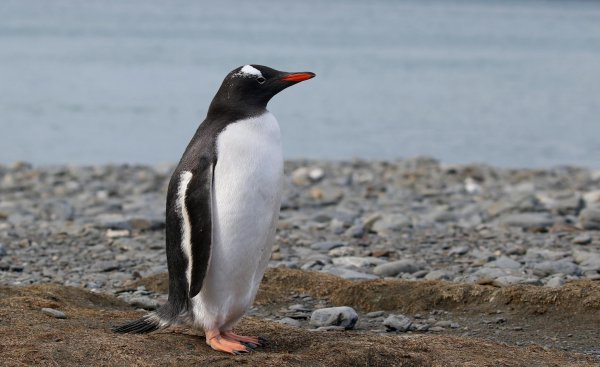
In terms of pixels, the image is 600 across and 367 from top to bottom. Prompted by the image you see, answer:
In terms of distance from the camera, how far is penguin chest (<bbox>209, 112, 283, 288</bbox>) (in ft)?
14.6

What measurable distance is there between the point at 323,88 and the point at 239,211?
2838 cm

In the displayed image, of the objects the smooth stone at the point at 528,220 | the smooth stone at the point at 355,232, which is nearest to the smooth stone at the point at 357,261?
the smooth stone at the point at 355,232

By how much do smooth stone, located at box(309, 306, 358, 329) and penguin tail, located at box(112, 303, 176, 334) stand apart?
1.03 m

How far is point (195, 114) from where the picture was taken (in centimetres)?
2602

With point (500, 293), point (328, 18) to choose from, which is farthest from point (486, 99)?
point (328, 18)

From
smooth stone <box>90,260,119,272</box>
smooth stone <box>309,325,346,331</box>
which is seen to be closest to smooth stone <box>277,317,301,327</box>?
smooth stone <box>309,325,346,331</box>

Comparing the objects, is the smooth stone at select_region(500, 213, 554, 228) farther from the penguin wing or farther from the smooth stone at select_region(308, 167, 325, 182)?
the penguin wing

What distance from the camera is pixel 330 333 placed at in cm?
474

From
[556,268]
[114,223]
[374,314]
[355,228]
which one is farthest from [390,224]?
[374,314]

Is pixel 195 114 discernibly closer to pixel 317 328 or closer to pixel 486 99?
pixel 486 99

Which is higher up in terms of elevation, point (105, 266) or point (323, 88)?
point (105, 266)

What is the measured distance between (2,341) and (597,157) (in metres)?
17.6

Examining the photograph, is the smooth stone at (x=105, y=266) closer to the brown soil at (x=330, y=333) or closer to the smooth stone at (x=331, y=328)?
the brown soil at (x=330, y=333)

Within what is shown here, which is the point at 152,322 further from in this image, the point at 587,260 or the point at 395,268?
the point at 587,260
